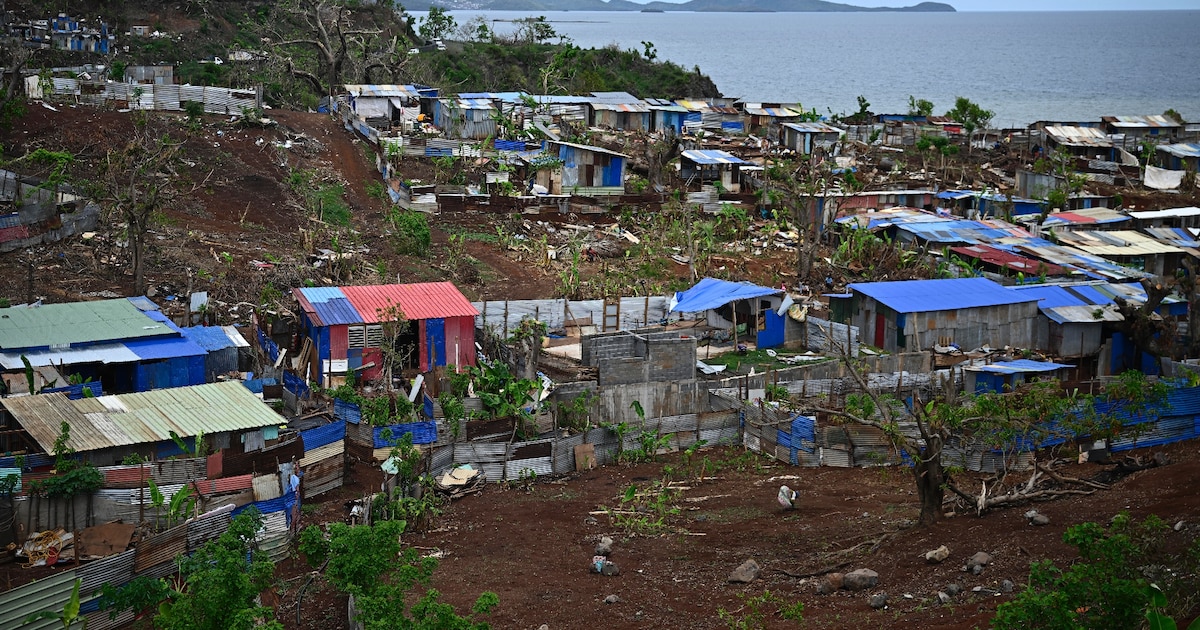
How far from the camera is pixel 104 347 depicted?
18.6m

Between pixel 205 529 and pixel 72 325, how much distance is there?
669 cm

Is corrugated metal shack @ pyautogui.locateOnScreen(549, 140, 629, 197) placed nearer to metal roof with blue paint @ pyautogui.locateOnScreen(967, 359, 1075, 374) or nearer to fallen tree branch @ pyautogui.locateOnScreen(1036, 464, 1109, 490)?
metal roof with blue paint @ pyautogui.locateOnScreen(967, 359, 1075, 374)

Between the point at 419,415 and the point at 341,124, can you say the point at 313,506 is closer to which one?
the point at 419,415

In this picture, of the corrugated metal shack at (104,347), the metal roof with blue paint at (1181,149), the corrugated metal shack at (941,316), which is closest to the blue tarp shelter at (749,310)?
the corrugated metal shack at (941,316)

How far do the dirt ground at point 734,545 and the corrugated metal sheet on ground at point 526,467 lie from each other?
207 mm

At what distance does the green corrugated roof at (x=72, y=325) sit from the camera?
18344 mm

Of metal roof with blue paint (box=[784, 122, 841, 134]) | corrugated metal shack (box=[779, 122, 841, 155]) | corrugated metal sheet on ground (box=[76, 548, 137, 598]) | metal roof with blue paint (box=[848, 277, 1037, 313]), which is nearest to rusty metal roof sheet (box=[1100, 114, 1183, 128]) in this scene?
metal roof with blue paint (box=[784, 122, 841, 134])

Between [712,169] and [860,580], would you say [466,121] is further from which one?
[860,580]

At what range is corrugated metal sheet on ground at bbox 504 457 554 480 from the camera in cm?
1816

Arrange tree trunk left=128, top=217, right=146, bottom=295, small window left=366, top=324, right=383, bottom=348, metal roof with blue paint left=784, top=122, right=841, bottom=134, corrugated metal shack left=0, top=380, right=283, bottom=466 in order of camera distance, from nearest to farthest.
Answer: corrugated metal shack left=0, top=380, right=283, bottom=466, small window left=366, top=324, right=383, bottom=348, tree trunk left=128, top=217, right=146, bottom=295, metal roof with blue paint left=784, top=122, right=841, bottom=134

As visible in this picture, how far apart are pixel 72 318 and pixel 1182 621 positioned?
647 inches

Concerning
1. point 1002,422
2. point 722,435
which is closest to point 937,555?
point 1002,422

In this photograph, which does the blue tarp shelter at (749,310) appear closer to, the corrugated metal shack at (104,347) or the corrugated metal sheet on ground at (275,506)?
the corrugated metal shack at (104,347)

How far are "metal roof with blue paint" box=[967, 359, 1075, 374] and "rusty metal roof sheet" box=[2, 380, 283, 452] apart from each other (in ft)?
39.5
